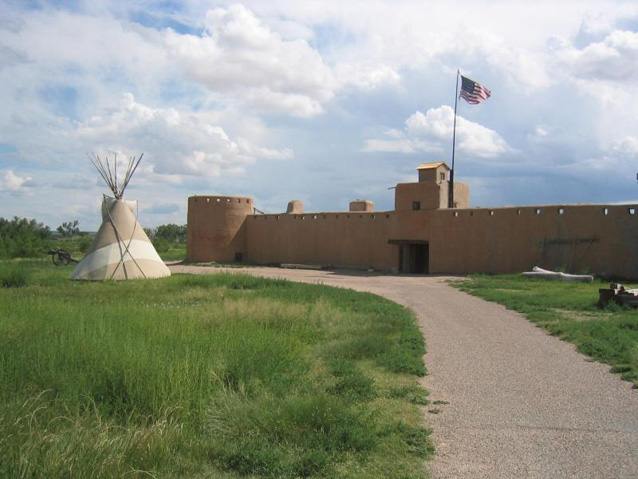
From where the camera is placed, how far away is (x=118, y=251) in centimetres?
1903

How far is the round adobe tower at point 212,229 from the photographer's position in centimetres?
3353

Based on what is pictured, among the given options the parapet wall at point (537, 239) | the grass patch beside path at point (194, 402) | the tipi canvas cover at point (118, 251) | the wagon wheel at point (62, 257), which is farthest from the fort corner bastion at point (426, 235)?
the grass patch beside path at point (194, 402)

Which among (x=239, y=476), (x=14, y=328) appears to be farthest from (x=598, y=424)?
(x=14, y=328)

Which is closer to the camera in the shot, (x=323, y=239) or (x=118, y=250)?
(x=118, y=250)

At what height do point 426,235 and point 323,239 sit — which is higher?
point 426,235

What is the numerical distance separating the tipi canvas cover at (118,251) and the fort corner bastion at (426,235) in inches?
455

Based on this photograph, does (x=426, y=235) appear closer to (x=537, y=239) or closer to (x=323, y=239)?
(x=537, y=239)

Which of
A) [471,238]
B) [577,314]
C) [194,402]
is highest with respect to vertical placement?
[471,238]

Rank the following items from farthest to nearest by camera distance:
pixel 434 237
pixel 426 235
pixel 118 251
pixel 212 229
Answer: pixel 212 229, pixel 426 235, pixel 434 237, pixel 118 251

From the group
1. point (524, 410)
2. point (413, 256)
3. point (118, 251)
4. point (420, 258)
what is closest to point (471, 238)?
point (413, 256)

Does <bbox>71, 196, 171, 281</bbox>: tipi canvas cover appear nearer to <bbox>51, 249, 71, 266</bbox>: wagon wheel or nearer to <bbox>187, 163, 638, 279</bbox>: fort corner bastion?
<bbox>51, 249, 71, 266</bbox>: wagon wheel

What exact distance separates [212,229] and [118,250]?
14.5 meters

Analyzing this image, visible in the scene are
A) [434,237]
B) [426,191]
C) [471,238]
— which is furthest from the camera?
[426,191]

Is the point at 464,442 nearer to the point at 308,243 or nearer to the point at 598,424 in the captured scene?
the point at 598,424
